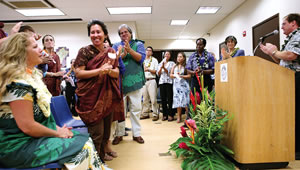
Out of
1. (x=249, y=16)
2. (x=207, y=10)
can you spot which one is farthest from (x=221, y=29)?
(x=249, y=16)

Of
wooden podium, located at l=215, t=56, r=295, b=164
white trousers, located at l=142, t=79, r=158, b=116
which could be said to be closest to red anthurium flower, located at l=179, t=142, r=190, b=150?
wooden podium, located at l=215, t=56, r=295, b=164

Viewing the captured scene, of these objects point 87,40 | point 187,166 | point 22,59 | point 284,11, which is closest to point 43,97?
point 22,59

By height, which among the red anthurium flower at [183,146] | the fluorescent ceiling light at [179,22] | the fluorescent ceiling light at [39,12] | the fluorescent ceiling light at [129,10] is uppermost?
the fluorescent ceiling light at [179,22]

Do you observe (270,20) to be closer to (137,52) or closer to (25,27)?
(137,52)

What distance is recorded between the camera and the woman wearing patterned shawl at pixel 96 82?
5.34ft

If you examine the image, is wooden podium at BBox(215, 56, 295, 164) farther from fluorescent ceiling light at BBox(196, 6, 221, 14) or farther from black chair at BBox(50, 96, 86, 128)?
fluorescent ceiling light at BBox(196, 6, 221, 14)

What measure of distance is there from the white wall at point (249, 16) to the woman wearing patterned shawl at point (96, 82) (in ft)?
11.2

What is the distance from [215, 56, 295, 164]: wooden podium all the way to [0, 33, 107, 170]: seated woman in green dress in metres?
1.29

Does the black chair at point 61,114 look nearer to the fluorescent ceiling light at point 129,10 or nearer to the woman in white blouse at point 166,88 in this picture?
the woman in white blouse at point 166,88

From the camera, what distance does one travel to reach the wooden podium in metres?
1.71

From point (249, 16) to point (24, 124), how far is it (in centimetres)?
538

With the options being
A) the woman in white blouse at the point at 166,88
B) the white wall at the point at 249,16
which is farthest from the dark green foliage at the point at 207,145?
the white wall at the point at 249,16

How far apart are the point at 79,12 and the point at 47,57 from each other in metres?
4.00

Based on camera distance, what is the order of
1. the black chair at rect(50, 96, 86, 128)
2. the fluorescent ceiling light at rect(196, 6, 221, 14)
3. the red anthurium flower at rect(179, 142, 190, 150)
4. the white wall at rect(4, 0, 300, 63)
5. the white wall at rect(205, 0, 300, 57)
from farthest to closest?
the fluorescent ceiling light at rect(196, 6, 221, 14) → the white wall at rect(4, 0, 300, 63) → the white wall at rect(205, 0, 300, 57) → the red anthurium flower at rect(179, 142, 190, 150) → the black chair at rect(50, 96, 86, 128)
